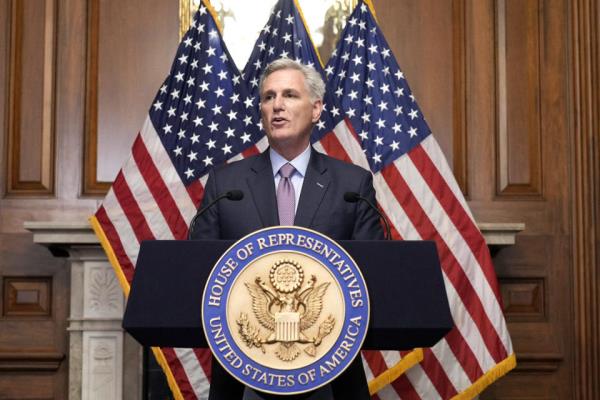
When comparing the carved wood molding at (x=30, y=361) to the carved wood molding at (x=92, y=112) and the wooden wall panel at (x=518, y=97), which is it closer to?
the carved wood molding at (x=92, y=112)

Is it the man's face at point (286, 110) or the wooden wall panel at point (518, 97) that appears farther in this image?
the wooden wall panel at point (518, 97)

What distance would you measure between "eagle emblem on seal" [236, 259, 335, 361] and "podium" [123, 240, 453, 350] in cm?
13

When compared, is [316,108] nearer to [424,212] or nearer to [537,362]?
[424,212]

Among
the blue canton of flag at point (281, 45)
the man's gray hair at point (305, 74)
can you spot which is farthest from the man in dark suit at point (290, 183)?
the blue canton of flag at point (281, 45)

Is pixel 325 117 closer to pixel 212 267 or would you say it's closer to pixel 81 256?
pixel 81 256

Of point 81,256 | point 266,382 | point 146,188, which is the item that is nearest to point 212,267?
point 266,382

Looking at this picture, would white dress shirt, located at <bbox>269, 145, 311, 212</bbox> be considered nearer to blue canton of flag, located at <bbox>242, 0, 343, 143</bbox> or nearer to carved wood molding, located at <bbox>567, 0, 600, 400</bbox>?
blue canton of flag, located at <bbox>242, 0, 343, 143</bbox>

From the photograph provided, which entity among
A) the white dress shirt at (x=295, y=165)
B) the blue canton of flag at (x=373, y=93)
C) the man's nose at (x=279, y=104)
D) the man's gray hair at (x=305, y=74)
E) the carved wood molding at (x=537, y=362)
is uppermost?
the blue canton of flag at (x=373, y=93)

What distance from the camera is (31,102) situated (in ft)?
15.1

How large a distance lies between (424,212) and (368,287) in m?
2.18

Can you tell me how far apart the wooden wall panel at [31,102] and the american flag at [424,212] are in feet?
5.09

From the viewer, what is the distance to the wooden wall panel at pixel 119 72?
15.0 feet

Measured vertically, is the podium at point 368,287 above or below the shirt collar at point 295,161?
below

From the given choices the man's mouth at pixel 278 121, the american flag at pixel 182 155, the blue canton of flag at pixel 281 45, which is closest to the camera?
the man's mouth at pixel 278 121
